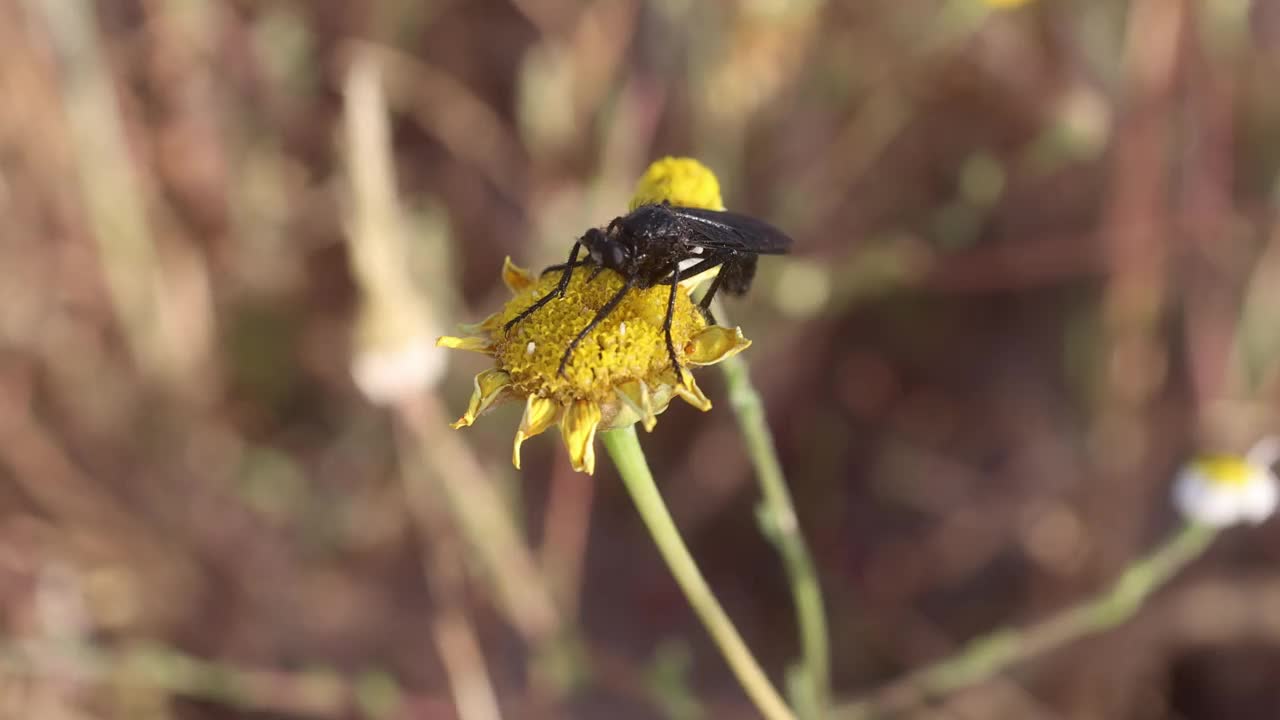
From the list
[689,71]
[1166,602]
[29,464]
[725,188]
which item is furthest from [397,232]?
[1166,602]

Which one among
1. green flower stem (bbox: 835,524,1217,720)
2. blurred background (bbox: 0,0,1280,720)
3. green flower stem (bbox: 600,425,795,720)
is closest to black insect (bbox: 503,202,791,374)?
green flower stem (bbox: 600,425,795,720)

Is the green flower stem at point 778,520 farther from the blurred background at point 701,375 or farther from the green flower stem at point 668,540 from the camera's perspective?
the blurred background at point 701,375

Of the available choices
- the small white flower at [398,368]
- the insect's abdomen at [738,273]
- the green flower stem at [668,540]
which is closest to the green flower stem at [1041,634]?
the green flower stem at [668,540]

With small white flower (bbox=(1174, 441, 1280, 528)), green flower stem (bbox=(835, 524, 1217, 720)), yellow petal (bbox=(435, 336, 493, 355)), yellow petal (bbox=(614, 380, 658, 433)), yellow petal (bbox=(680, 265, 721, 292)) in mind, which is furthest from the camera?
small white flower (bbox=(1174, 441, 1280, 528))

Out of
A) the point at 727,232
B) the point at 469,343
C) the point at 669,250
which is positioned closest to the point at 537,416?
the point at 469,343

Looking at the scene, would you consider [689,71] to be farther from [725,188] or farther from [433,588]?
[433,588]

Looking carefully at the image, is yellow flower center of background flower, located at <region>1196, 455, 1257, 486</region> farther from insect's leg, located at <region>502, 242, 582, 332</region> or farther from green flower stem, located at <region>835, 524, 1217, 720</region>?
insect's leg, located at <region>502, 242, 582, 332</region>

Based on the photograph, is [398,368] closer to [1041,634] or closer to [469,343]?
[469,343]
